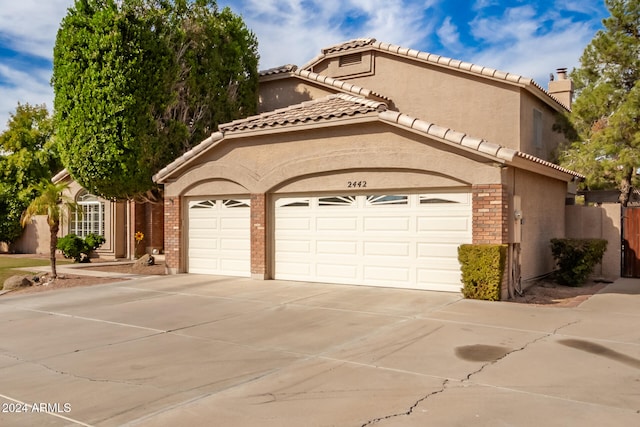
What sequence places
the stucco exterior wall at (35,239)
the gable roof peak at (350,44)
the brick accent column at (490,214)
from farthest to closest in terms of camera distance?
1. the stucco exterior wall at (35,239)
2. the gable roof peak at (350,44)
3. the brick accent column at (490,214)

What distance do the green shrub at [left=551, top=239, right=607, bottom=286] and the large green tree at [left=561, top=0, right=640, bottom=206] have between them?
12.1ft

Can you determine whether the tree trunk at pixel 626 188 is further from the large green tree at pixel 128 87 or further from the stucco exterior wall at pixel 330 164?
the large green tree at pixel 128 87

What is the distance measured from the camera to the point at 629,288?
13.1m

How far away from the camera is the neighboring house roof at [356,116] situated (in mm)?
11070

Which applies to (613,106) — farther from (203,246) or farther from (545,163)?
(203,246)

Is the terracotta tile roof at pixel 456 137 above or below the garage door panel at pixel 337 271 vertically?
above

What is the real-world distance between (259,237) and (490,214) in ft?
20.5

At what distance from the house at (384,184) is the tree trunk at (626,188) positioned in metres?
1.45

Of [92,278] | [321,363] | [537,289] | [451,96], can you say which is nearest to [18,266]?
[92,278]

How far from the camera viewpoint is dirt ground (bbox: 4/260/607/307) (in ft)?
37.4

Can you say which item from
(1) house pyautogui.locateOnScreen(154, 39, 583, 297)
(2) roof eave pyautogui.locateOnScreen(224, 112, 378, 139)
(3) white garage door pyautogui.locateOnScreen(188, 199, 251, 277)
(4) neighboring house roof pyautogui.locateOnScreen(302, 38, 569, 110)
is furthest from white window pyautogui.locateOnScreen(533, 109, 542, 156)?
(3) white garage door pyautogui.locateOnScreen(188, 199, 251, 277)

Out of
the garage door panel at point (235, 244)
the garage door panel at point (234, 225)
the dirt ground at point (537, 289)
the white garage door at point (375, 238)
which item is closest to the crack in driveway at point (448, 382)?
the dirt ground at point (537, 289)

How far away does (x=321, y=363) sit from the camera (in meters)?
6.58

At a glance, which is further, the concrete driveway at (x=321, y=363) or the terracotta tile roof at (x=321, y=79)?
the terracotta tile roof at (x=321, y=79)
